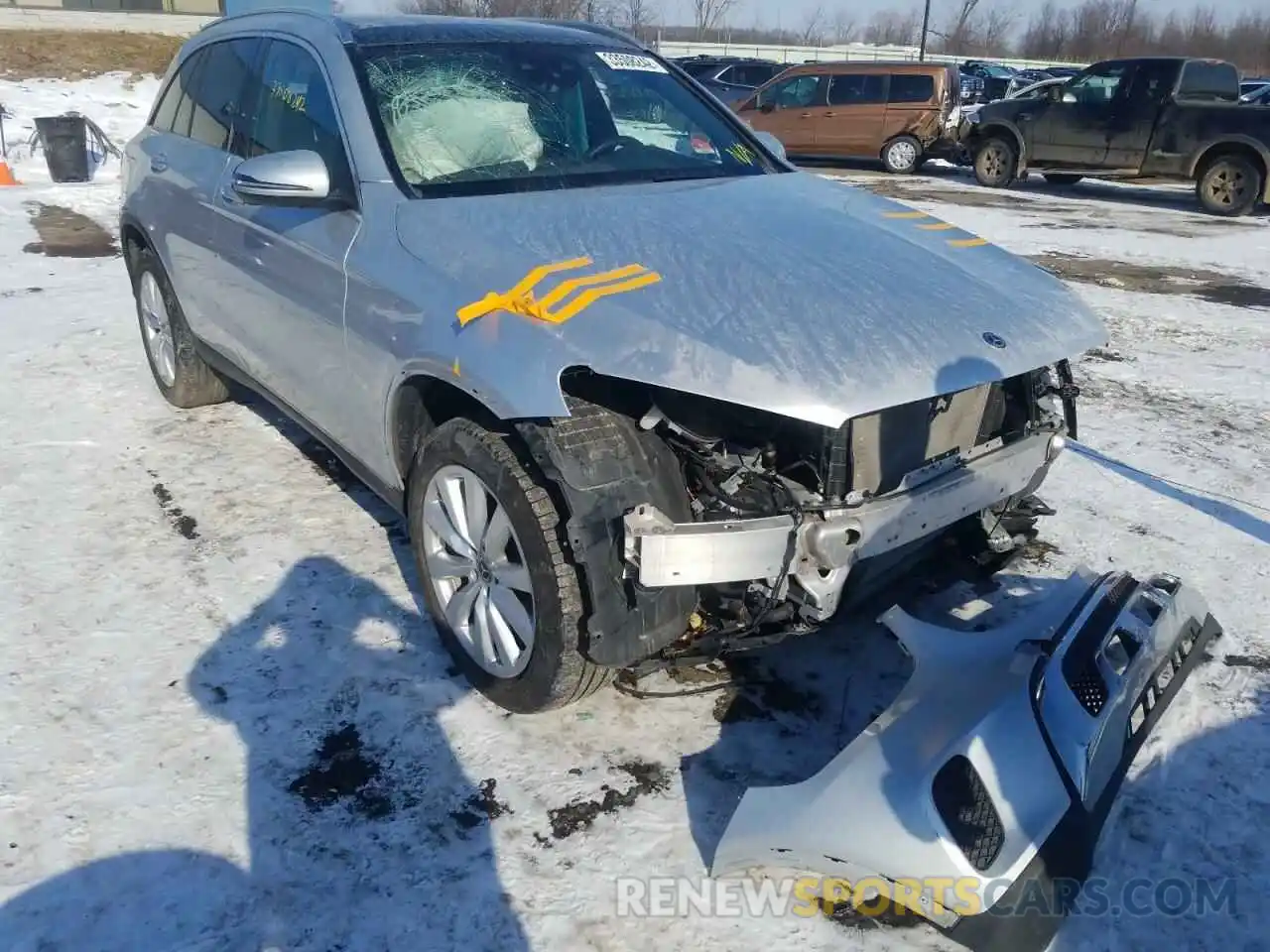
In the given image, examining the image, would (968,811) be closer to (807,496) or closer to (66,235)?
(807,496)

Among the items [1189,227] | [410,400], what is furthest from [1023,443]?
[1189,227]

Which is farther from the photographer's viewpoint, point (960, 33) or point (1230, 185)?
point (960, 33)

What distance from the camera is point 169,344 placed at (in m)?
5.09

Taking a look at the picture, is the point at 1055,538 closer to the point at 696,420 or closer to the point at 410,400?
the point at 696,420

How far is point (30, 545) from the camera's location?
3812mm

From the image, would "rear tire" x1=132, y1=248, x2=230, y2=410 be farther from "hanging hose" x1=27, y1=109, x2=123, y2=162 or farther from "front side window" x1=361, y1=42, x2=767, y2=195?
"hanging hose" x1=27, y1=109, x2=123, y2=162

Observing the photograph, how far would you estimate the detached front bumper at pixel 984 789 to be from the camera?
2.05m

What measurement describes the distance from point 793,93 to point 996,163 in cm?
397

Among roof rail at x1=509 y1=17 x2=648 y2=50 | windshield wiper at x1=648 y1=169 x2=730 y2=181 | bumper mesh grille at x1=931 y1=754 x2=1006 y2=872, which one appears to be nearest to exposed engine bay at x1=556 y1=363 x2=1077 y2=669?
bumper mesh grille at x1=931 y1=754 x2=1006 y2=872

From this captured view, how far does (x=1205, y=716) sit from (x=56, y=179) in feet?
48.6

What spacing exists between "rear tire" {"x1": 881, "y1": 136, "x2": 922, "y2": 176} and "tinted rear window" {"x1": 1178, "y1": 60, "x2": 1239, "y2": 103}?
164 inches

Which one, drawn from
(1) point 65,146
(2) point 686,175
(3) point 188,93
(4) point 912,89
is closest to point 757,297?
(2) point 686,175

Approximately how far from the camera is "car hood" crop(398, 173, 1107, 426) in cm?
229

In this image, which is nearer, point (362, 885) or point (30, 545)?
point (362, 885)
